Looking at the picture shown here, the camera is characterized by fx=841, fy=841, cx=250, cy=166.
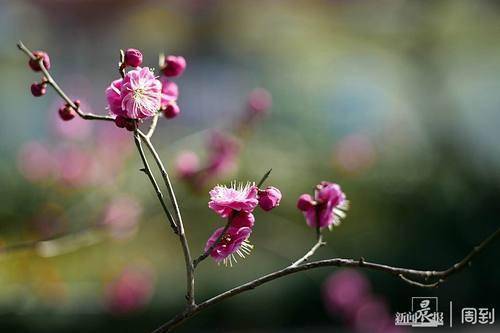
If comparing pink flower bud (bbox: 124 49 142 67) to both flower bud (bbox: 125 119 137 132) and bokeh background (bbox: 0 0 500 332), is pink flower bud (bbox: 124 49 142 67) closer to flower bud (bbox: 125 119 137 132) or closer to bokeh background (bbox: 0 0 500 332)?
flower bud (bbox: 125 119 137 132)

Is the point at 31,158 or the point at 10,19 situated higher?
the point at 10,19

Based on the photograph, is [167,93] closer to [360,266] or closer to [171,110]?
[171,110]

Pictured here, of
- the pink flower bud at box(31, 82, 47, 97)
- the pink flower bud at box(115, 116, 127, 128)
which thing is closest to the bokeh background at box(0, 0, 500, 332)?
the pink flower bud at box(31, 82, 47, 97)

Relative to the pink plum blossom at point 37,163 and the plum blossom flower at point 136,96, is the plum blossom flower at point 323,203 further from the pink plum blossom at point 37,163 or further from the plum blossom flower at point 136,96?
the pink plum blossom at point 37,163

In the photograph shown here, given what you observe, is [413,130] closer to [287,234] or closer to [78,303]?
[287,234]

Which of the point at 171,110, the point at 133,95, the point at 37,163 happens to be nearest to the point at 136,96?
the point at 133,95

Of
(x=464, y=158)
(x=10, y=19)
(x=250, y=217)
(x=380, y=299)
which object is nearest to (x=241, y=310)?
(x=380, y=299)

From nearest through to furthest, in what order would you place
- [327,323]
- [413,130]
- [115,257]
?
[327,323]
[115,257]
[413,130]
